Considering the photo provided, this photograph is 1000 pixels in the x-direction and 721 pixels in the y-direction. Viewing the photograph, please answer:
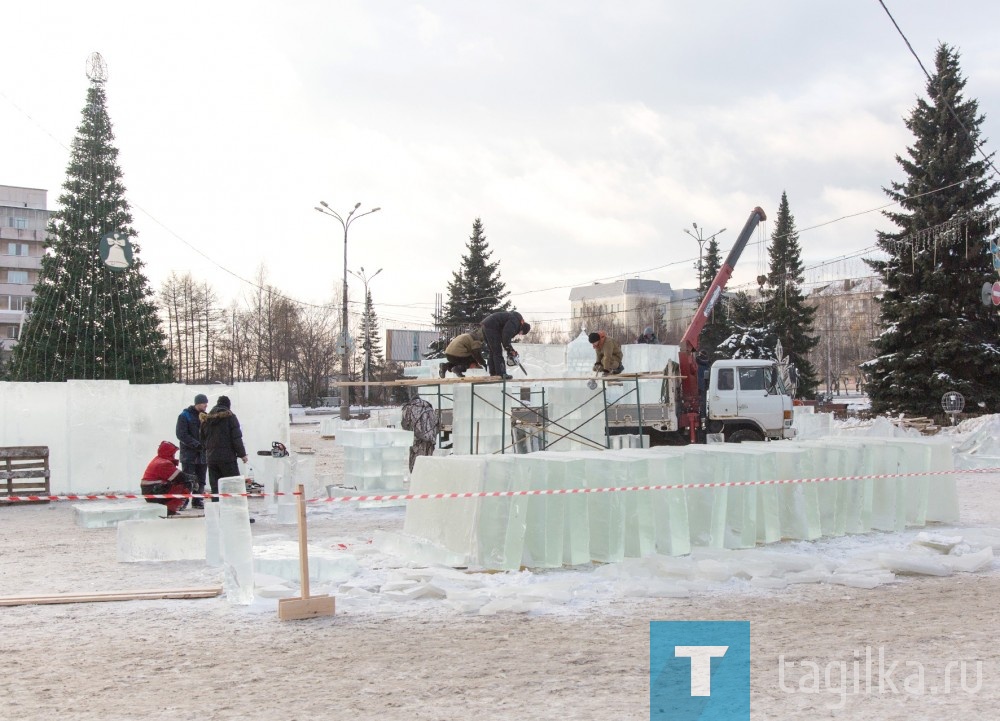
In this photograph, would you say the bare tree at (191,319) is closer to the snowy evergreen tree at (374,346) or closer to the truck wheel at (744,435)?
the snowy evergreen tree at (374,346)

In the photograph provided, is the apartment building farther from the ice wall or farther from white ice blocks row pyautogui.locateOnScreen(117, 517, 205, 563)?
white ice blocks row pyautogui.locateOnScreen(117, 517, 205, 563)

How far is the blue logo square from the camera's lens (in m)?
4.79

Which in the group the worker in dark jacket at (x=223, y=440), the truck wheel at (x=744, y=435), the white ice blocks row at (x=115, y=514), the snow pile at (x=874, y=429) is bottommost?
the white ice blocks row at (x=115, y=514)

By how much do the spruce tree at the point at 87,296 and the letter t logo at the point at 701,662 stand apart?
65.1ft

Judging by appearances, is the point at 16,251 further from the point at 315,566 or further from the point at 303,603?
the point at 303,603

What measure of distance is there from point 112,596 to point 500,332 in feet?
24.4

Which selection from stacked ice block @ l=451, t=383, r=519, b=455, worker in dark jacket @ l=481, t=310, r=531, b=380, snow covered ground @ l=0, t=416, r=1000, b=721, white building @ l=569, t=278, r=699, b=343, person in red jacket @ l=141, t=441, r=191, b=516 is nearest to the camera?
snow covered ground @ l=0, t=416, r=1000, b=721

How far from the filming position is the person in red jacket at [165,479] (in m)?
11.9

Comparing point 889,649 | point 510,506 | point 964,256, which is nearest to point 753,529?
point 510,506

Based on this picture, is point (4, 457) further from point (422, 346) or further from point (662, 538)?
point (422, 346)

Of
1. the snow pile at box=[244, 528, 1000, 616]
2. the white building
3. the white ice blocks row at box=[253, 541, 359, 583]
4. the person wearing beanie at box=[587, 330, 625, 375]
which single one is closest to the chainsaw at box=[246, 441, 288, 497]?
the person wearing beanie at box=[587, 330, 625, 375]

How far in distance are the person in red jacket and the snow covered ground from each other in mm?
1745

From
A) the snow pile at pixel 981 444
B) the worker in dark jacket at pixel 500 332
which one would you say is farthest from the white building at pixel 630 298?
the worker in dark jacket at pixel 500 332

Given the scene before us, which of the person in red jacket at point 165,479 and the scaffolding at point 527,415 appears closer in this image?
the person in red jacket at point 165,479
